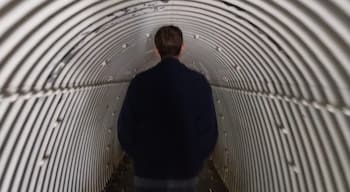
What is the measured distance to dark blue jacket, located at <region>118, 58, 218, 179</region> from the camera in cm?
403

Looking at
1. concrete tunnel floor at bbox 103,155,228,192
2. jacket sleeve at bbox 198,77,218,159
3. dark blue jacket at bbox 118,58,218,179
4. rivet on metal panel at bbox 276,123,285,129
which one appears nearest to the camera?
dark blue jacket at bbox 118,58,218,179

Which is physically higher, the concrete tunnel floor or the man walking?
the man walking

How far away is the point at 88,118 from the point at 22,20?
11.6 feet

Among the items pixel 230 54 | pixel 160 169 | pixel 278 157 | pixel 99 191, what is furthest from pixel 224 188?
pixel 160 169

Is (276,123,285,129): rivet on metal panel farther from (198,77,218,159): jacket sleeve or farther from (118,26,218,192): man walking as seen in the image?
(118,26,218,192): man walking

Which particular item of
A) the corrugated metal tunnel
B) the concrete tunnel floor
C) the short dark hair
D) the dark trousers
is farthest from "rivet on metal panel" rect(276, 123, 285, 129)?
the concrete tunnel floor

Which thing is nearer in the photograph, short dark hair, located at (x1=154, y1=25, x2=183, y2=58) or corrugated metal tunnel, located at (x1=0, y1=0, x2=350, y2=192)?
corrugated metal tunnel, located at (x1=0, y1=0, x2=350, y2=192)

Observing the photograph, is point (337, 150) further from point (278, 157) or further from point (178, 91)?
point (278, 157)

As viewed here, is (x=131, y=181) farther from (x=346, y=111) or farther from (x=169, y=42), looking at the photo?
(x=346, y=111)

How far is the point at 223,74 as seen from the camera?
8.03m

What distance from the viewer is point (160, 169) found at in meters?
4.07

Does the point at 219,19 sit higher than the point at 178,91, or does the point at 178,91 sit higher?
the point at 178,91

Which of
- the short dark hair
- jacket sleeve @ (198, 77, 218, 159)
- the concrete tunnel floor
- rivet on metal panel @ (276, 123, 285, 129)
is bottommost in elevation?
the concrete tunnel floor

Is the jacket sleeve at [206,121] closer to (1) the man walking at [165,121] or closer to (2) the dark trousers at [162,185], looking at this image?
(1) the man walking at [165,121]
